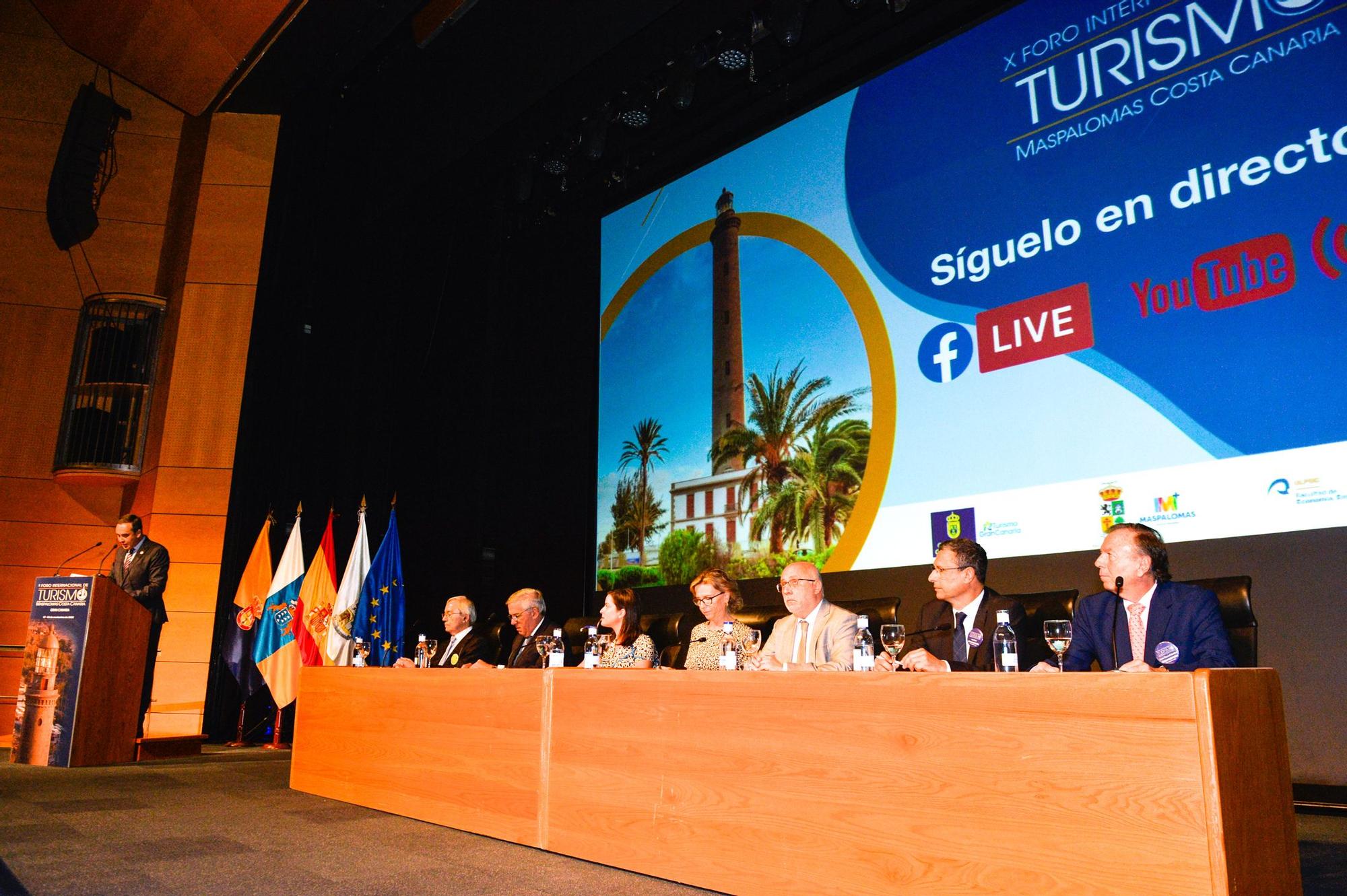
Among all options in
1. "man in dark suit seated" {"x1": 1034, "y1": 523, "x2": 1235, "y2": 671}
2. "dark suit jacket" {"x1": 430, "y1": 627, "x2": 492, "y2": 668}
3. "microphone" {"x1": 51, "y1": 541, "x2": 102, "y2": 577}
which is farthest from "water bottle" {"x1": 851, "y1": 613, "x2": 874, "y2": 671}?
"microphone" {"x1": 51, "y1": 541, "x2": 102, "y2": 577}

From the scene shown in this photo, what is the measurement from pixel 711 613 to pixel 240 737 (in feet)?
13.7

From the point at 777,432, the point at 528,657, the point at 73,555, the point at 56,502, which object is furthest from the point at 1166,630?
the point at 56,502

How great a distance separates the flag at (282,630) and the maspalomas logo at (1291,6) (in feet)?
20.0

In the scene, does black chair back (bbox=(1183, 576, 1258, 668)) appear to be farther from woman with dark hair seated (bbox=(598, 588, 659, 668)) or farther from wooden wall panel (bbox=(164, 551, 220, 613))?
wooden wall panel (bbox=(164, 551, 220, 613))

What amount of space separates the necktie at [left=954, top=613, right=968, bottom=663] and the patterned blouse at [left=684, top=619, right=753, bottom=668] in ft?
2.36

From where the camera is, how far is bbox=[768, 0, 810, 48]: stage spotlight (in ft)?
16.3

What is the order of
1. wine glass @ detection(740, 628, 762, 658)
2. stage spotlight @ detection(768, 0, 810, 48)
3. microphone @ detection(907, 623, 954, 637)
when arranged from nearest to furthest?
wine glass @ detection(740, 628, 762, 658) < microphone @ detection(907, 623, 954, 637) < stage spotlight @ detection(768, 0, 810, 48)

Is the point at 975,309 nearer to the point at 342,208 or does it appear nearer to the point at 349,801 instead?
the point at 349,801

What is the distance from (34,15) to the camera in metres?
7.40

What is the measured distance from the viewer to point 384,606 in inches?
250

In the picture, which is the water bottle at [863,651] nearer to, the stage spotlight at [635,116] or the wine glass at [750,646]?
the wine glass at [750,646]

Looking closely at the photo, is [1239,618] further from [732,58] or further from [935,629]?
[732,58]

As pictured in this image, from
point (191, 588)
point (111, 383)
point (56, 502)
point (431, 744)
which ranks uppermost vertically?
point (111, 383)

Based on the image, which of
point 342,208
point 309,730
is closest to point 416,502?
point 342,208
